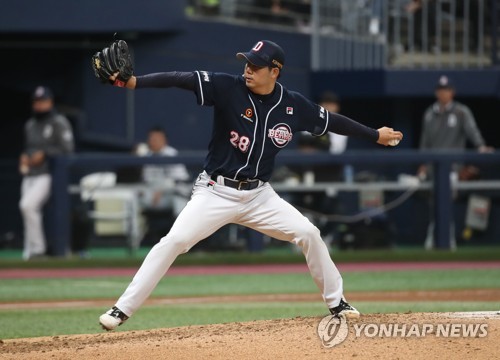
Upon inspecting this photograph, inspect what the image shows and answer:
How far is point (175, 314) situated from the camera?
368 inches

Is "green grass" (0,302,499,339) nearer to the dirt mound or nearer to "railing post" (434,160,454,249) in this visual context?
the dirt mound

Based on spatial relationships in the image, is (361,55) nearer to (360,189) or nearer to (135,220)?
(360,189)

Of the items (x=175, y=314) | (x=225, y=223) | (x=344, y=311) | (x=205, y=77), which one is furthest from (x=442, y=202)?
(x=205, y=77)

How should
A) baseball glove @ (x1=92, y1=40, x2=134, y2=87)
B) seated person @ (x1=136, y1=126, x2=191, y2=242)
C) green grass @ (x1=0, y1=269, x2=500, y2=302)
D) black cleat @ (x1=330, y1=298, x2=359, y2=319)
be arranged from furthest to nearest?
seated person @ (x1=136, y1=126, x2=191, y2=242)
green grass @ (x1=0, y1=269, x2=500, y2=302)
black cleat @ (x1=330, y1=298, x2=359, y2=319)
baseball glove @ (x1=92, y1=40, x2=134, y2=87)

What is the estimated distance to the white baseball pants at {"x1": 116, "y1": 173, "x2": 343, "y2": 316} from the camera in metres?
6.86

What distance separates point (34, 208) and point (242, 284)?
3.15 meters

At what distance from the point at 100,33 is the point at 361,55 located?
3930mm

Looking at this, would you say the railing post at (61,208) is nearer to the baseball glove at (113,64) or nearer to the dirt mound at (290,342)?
the dirt mound at (290,342)

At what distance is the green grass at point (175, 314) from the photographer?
329 inches

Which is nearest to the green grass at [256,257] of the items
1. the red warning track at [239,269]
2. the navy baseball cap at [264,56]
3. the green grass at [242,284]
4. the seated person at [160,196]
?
the red warning track at [239,269]

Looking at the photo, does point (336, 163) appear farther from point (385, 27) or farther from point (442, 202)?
point (385, 27)

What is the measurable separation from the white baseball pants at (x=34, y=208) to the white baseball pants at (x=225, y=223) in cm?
699

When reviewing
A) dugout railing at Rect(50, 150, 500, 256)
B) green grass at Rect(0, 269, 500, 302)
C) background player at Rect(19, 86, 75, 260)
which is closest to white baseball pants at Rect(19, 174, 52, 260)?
background player at Rect(19, 86, 75, 260)

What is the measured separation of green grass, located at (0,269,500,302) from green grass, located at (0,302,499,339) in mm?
1337
